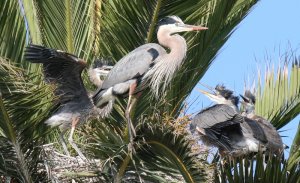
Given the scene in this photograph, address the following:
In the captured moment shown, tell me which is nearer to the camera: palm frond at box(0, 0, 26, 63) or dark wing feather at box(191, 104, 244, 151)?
palm frond at box(0, 0, 26, 63)

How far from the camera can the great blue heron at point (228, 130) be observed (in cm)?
833

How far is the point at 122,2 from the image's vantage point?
26.6 ft

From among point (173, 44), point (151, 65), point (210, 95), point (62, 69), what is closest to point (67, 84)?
point (62, 69)

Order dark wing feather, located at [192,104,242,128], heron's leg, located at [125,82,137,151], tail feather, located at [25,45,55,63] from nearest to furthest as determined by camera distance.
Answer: heron's leg, located at [125,82,137,151], tail feather, located at [25,45,55,63], dark wing feather, located at [192,104,242,128]

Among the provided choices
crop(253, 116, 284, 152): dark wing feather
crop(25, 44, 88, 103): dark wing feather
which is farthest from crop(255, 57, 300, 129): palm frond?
crop(25, 44, 88, 103): dark wing feather

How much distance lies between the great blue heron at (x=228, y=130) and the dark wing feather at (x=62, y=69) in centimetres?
115

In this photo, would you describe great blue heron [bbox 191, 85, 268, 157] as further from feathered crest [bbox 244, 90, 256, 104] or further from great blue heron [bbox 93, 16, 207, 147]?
feathered crest [bbox 244, 90, 256, 104]

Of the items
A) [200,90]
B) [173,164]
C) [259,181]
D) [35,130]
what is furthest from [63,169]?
[200,90]

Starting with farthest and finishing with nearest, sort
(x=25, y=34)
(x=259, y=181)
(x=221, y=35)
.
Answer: (x=221, y=35)
(x=25, y=34)
(x=259, y=181)

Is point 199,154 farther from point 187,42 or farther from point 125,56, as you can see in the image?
point 187,42

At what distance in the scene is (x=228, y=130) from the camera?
8625 mm

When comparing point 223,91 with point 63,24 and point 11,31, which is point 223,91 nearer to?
point 63,24

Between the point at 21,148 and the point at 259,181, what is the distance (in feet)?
6.20

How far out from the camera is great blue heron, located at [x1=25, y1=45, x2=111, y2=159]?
782 cm
